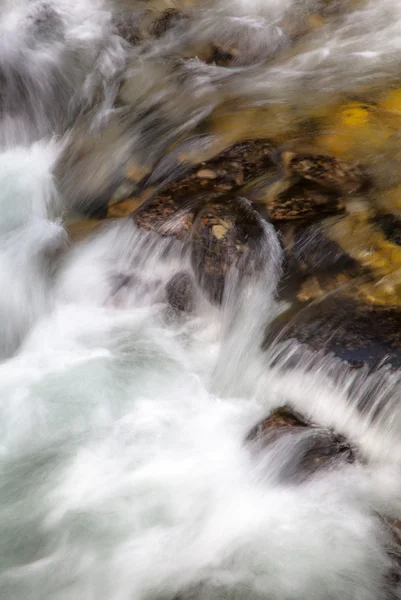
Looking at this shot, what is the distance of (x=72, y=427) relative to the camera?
497 centimetres

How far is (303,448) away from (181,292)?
6.50 ft

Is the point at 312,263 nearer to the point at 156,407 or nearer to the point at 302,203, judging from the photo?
the point at 302,203

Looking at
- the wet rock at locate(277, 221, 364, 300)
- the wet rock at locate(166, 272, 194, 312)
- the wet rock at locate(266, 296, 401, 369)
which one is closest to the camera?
the wet rock at locate(266, 296, 401, 369)

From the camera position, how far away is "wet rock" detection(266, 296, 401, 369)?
4.29 m

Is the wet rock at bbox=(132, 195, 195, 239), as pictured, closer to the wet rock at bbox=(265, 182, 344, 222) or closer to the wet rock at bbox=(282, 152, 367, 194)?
the wet rock at bbox=(265, 182, 344, 222)

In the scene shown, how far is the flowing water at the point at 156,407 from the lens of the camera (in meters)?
3.91

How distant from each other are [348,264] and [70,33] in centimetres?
700

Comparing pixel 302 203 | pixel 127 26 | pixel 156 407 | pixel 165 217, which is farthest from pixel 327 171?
pixel 127 26

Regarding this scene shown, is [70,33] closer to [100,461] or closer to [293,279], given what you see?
[293,279]

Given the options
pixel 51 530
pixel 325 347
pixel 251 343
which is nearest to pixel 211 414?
pixel 251 343

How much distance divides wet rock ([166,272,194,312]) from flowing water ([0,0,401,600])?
0.09 m

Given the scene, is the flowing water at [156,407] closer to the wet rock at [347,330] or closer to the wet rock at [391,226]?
the wet rock at [347,330]

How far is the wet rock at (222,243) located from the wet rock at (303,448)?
4.65 feet

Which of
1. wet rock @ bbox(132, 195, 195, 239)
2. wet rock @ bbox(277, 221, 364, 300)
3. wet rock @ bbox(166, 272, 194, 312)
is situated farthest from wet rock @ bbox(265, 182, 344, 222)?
wet rock @ bbox(166, 272, 194, 312)
